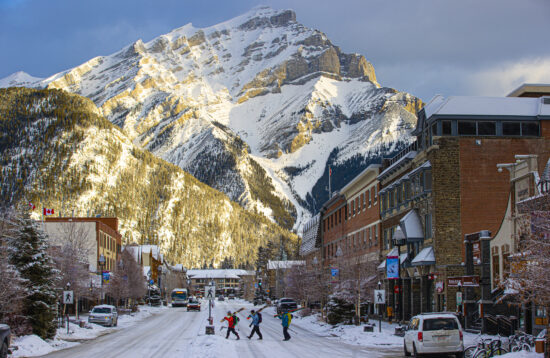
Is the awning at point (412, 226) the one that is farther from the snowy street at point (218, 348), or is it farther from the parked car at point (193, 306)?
the parked car at point (193, 306)

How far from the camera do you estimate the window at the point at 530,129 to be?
1829 inches

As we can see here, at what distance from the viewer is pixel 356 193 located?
69.8 metres

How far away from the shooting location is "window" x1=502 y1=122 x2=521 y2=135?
46.5m

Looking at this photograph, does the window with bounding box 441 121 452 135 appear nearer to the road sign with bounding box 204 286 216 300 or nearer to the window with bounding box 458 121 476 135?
the window with bounding box 458 121 476 135

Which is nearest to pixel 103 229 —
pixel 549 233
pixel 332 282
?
pixel 332 282

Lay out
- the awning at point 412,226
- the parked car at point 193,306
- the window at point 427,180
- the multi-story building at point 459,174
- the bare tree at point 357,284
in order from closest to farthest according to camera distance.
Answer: the multi-story building at point 459,174 < the window at point 427,180 < the awning at point 412,226 < the bare tree at point 357,284 < the parked car at point 193,306

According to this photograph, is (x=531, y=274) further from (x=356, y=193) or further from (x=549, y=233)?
(x=356, y=193)

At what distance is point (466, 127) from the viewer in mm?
46344

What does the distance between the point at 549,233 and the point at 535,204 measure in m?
5.97

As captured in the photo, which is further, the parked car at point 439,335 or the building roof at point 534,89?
the building roof at point 534,89

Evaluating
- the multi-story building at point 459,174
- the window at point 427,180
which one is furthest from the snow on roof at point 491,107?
the window at point 427,180

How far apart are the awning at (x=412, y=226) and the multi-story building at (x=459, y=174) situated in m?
0.07

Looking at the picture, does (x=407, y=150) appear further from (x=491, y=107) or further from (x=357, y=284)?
(x=357, y=284)

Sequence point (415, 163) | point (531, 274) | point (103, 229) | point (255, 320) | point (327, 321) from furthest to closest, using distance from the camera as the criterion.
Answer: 1. point (103, 229)
2. point (327, 321)
3. point (415, 163)
4. point (255, 320)
5. point (531, 274)
